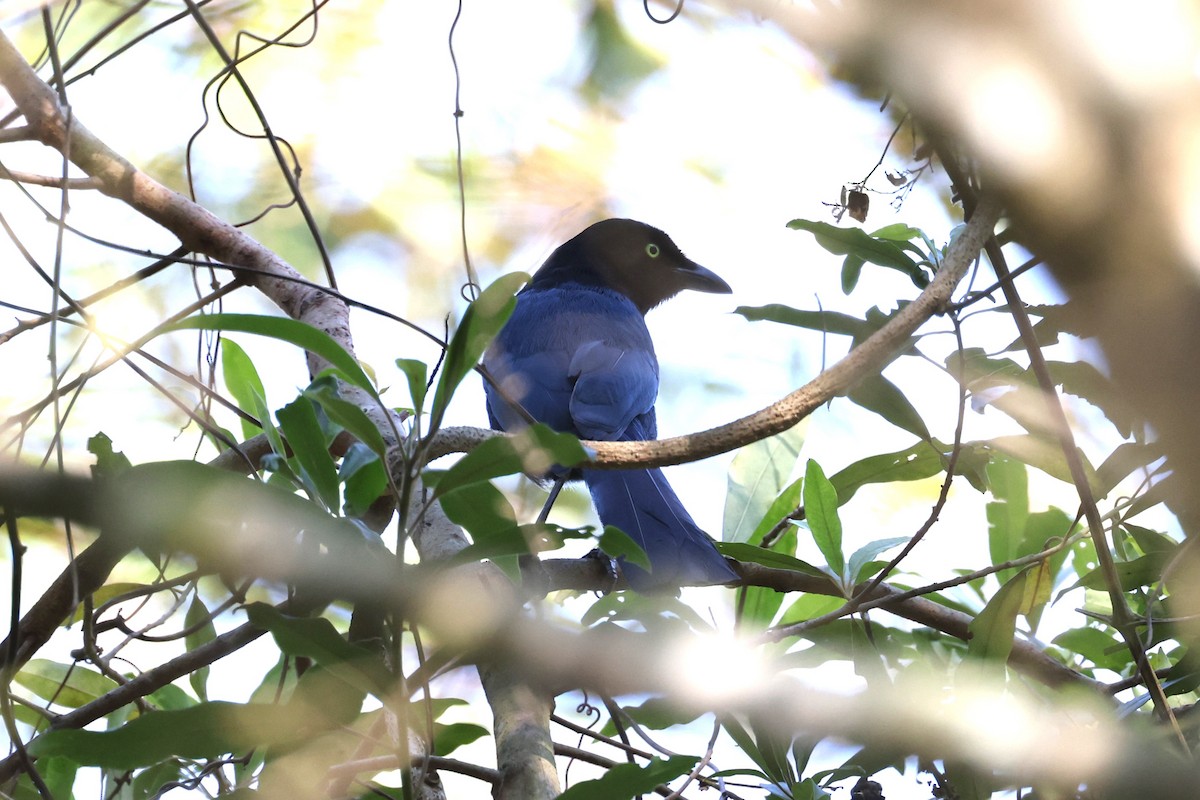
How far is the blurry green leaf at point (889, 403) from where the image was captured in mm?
2443

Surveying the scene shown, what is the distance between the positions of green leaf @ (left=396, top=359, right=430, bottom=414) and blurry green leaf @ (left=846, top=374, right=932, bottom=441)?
1211 mm

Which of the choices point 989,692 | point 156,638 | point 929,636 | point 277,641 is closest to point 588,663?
point 277,641

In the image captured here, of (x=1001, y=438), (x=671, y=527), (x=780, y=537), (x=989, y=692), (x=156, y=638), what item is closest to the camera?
(x=989, y=692)

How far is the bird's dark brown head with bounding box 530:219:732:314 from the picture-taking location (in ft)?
19.1

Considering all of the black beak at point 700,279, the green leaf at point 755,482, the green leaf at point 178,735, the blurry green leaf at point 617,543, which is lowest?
the green leaf at point 178,735

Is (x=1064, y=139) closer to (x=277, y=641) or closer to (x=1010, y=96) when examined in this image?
(x=1010, y=96)

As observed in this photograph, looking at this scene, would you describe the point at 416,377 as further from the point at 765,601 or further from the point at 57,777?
the point at 765,601

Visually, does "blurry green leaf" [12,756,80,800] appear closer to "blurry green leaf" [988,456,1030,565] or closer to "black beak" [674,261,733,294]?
"blurry green leaf" [988,456,1030,565]

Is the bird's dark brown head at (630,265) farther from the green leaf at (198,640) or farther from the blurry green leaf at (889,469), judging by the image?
the green leaf at (198,640)

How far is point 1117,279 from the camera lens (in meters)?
0.91

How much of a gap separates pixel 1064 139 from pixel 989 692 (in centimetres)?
148

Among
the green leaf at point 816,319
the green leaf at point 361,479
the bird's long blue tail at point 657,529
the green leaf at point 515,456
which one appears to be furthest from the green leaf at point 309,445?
the bird's long blue tail at point 657,529

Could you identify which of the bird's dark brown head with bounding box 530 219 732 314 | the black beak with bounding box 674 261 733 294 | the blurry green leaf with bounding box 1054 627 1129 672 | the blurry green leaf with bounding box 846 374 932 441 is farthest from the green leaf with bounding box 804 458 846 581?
the black beak with bounding box 674 261 733 294

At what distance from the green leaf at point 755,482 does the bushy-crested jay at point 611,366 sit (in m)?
0.11
